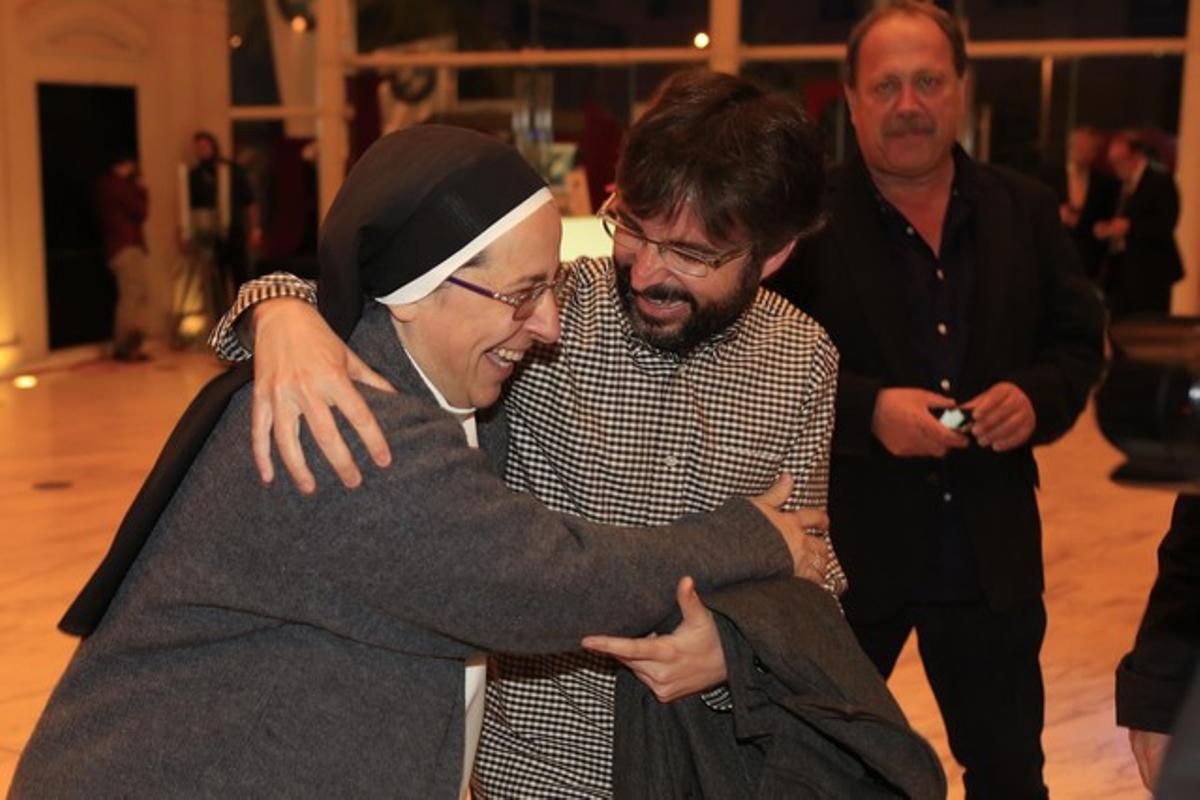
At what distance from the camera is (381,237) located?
174 centimetres

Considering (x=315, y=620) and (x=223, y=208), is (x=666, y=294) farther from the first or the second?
(x=223, y=208)

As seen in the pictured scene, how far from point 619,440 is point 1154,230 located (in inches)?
403

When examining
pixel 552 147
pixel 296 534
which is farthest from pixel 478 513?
pixel 552 147

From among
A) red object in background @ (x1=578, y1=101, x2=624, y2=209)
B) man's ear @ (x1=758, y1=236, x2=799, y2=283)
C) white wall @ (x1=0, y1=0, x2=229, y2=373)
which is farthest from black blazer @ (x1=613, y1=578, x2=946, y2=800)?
red object in background @ (x1=578, y1=101, x2=624, y2=209)

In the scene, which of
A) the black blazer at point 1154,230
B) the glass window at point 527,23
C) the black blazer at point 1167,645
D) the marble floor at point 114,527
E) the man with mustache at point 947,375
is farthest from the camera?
the glass window at point 527,23

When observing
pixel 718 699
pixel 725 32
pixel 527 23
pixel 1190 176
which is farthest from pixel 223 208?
pixel 718 699

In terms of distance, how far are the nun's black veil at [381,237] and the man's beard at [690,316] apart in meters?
0.42

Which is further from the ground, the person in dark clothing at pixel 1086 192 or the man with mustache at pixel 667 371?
the man with mustache at pixel 667 371

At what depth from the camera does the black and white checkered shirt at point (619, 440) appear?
86.7 inches

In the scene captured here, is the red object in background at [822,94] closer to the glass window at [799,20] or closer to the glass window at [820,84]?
the glass window at [820,84]

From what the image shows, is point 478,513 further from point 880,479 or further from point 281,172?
point 281,172

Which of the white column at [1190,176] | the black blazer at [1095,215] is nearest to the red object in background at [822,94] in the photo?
the black blazer at [1095,215]

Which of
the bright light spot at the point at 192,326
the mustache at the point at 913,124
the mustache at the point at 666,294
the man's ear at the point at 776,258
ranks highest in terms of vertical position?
the mustache at the point at 913,124

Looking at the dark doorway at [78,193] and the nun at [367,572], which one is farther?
the dark doorway at [78,193]
